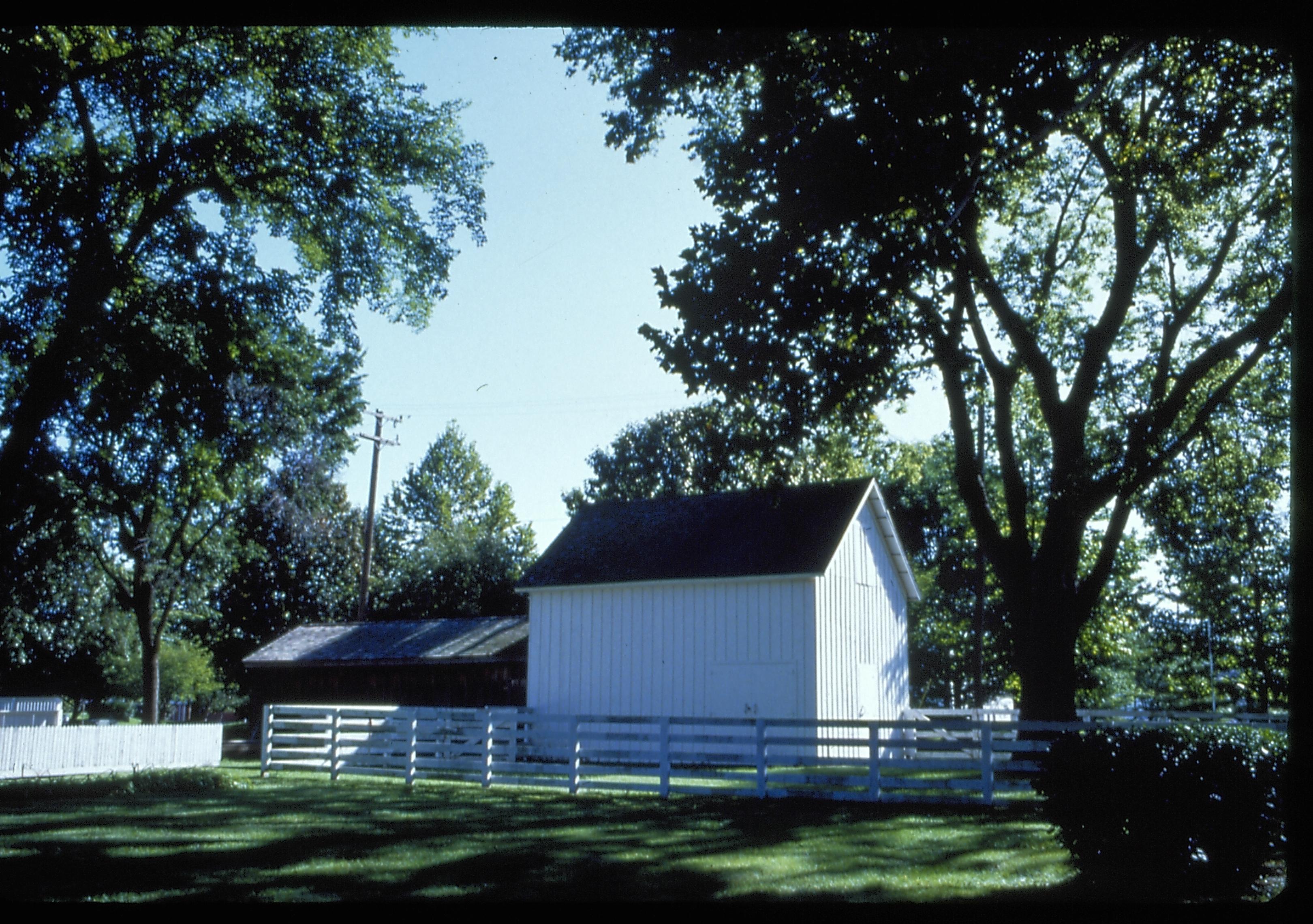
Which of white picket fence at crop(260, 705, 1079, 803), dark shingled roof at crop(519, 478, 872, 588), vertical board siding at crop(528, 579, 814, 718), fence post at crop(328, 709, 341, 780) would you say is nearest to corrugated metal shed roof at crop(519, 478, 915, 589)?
dark shingled roof at crop(519, 478, 872, 588)

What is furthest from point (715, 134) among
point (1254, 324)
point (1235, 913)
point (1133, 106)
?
point (1235, 913)

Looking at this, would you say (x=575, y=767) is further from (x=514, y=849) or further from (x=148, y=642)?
(x=148, y=642)

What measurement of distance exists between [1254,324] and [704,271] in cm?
939

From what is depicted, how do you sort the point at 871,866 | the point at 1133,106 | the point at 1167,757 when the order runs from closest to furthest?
the point at 1167,757 < the point at 871,866 < the point at 1133,106

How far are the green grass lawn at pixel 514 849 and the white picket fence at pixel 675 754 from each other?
2.35 feet

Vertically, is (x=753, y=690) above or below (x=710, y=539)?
below

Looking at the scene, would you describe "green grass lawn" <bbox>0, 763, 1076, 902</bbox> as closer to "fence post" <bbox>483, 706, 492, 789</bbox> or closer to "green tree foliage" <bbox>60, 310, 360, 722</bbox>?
"fence post" <bbox>483, 706, 492, 789</bbox>

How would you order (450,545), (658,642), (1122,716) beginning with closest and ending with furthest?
1. (1122,716)
2. (658,642)
3. (450,545)

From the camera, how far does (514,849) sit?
10008 millimetres

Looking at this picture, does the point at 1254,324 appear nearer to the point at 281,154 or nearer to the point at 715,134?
the point at 715,134

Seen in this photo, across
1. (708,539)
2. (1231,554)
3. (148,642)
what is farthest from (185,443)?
(1231,554)

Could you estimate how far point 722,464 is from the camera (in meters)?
15.0

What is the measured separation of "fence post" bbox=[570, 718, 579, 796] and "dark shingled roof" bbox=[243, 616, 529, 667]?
10867mm

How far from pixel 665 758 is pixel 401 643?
15.2 m
